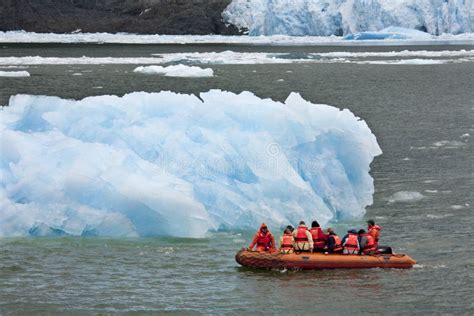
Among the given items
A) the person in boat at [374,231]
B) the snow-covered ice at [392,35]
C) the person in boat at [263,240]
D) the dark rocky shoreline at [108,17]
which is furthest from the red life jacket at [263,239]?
the dark rocky shoreline at [108,17]

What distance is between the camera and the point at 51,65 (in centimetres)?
5047

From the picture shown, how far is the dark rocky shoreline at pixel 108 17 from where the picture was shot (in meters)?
85.1

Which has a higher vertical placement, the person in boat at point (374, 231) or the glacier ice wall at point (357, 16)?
the glacier ice wall at point (357, 16)

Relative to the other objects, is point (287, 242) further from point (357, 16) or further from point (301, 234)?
point (357, 16)

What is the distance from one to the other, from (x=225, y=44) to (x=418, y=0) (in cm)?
1739

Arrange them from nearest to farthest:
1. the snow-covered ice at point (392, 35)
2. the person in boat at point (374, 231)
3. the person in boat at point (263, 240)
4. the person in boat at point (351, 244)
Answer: the person in boat at point (263, 240)
the person in boat at point (351, 244)
the person in boat at point (374, 231)
the snow-covered ice at point (392, 35)

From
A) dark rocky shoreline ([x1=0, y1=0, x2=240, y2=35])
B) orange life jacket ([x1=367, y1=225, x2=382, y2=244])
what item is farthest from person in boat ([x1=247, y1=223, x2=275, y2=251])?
dark rocky shoreline ([x1=0, y1=0, x2=240, y2=35])

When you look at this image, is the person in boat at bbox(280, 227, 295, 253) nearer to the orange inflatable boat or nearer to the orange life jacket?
the orange inflatable boat

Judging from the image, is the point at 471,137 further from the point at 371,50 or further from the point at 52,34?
the point at 52,34

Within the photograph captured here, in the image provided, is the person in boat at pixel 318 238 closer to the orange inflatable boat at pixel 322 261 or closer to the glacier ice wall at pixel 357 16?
the orange inflatable boat at pixel 322 261

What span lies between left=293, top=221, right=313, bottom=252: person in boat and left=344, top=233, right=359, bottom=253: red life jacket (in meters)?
0.61

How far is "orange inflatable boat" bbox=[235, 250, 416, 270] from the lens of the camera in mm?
14211

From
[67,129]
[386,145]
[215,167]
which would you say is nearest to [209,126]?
[215,167]

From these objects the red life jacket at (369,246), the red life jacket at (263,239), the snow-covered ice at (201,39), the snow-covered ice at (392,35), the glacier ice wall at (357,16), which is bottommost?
the snow-covered ice at (201,39)
